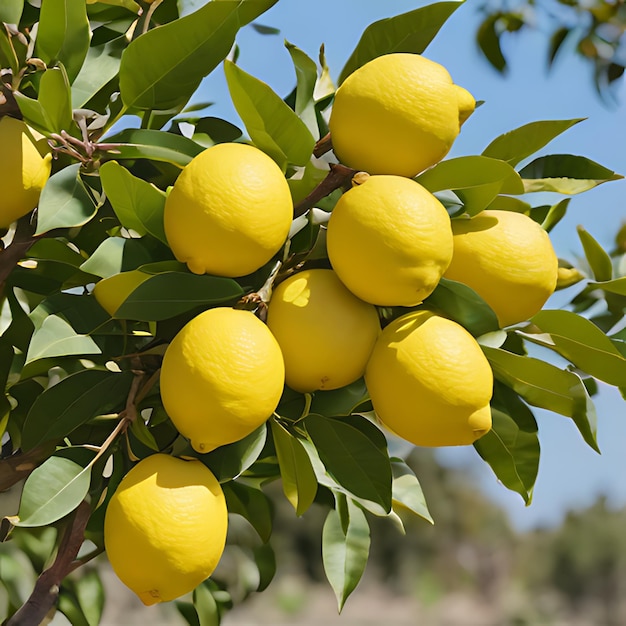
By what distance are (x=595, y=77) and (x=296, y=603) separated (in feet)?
32.2

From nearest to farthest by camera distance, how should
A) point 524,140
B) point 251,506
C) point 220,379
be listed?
point 220,379, point 524,140, point 251,506

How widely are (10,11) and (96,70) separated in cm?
6

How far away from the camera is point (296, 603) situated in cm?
1027

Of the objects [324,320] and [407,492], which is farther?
[407,492]

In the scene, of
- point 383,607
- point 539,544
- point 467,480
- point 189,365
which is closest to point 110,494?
point 189,365

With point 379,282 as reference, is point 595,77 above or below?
below

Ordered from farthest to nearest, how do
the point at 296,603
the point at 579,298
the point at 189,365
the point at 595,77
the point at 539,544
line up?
the point at 539,544
the point at 296,603
the point at 595,77
the point at 579,298
the point at 189,365

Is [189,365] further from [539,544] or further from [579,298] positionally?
[539,544]

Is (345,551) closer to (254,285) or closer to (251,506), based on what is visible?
(251,506)

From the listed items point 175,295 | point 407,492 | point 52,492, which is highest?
point 175,295

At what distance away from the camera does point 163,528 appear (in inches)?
Result: 16.9

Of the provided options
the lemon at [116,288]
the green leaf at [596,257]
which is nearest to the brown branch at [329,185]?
the lemon at [116,288]

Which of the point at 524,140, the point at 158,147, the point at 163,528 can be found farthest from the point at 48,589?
the point at 524,140

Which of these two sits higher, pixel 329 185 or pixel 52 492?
pixel 329 185
